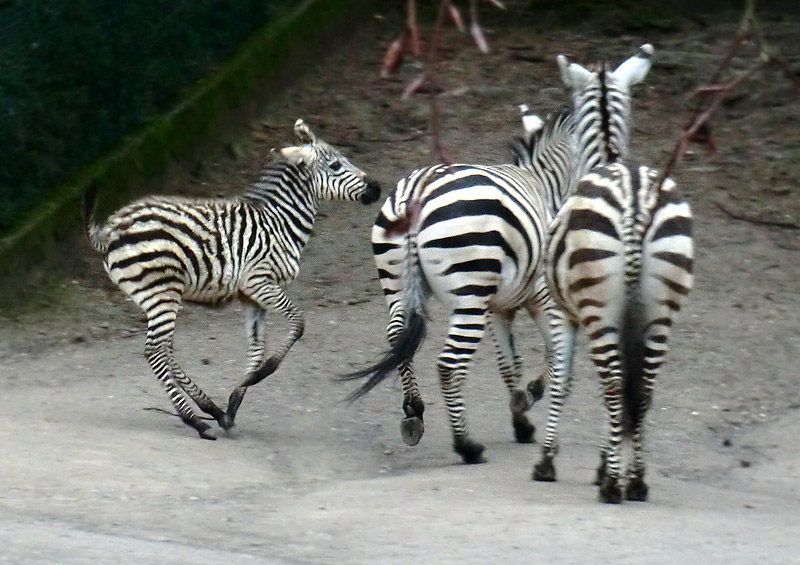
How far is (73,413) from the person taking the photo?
27.2 ft

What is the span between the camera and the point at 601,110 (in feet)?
25.1

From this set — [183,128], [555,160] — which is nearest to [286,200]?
[555,160]

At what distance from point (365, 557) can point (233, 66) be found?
30.4 feet

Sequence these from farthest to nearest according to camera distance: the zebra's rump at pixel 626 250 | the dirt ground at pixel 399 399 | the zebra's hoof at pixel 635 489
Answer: the zebra's hoof at pixel 635 489 < the zebra's rump at pixel 626 250 < the dirt ground at pixel 399 399

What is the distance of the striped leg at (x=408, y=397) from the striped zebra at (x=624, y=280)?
1.41m

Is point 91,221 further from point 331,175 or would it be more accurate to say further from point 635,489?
point 635,489

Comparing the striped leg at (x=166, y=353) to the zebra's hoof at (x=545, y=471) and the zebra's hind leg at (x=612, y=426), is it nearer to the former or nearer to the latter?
the zebra's hoof at (x=545, y=471)

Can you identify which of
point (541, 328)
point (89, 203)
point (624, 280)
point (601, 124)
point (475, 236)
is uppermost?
point (601, 124)

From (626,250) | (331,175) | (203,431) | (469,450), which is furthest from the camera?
(331,175)

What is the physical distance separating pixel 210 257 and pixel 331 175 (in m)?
1.32

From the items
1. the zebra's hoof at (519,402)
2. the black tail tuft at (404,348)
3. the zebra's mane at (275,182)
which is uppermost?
the zebra's mane at (275,182)

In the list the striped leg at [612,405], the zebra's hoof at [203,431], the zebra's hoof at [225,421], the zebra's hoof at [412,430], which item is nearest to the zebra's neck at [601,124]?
the striped leg at [612,405]

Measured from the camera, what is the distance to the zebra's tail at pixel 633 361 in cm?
612

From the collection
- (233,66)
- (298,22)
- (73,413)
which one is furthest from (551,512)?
(298,22)
